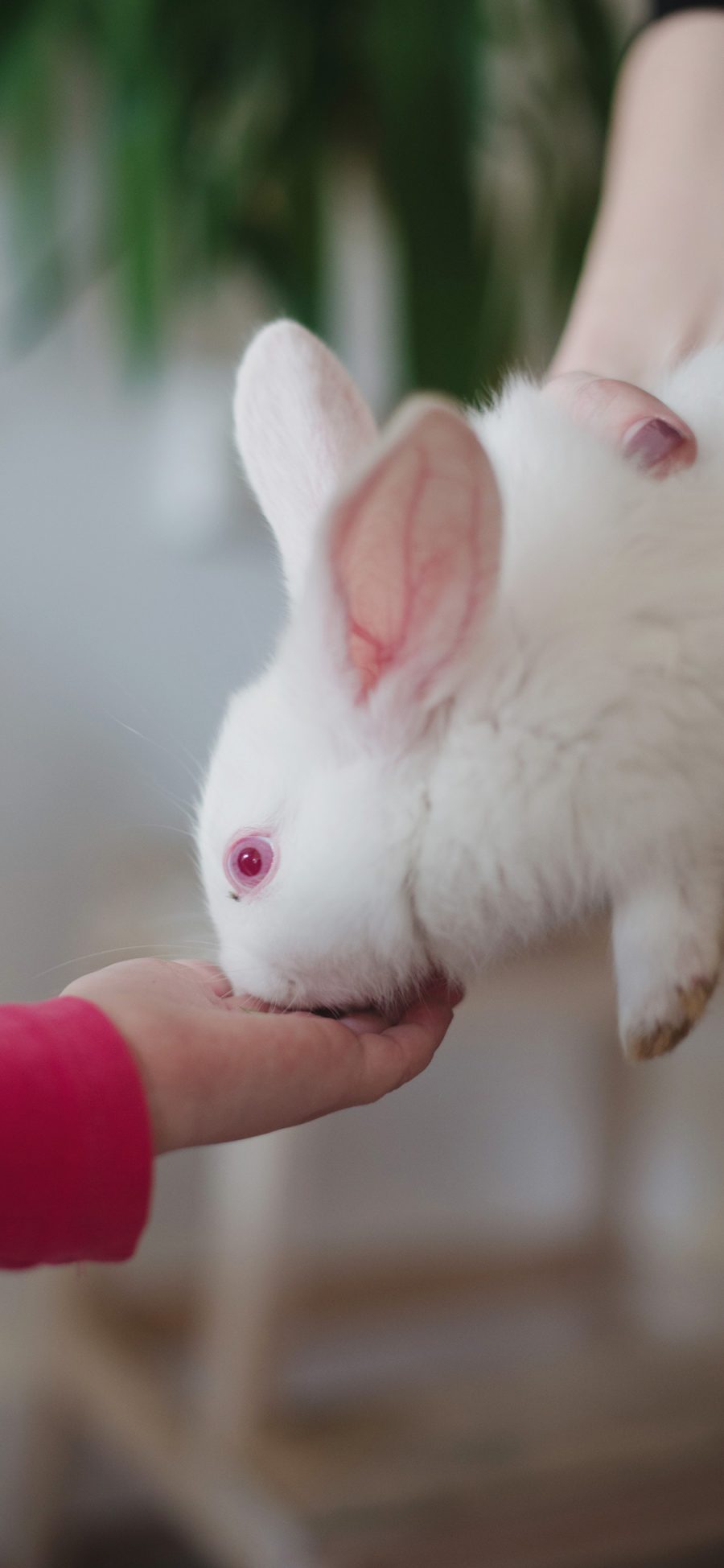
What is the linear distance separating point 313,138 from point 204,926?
1.00 metres

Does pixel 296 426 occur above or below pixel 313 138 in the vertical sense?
below

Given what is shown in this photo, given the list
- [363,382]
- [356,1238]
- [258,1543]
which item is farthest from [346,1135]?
[363,382]

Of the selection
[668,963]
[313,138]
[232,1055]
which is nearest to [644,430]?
[668,963]

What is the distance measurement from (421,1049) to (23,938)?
144 centimetres

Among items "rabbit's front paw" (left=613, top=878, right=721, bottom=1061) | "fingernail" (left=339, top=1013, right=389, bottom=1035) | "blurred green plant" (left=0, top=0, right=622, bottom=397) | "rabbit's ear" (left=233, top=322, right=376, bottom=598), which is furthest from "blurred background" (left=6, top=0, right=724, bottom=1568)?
"rabbit's front paw" (left=613, top=878, right=721, bottom=1061)

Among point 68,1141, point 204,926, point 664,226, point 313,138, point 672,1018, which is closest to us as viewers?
point 68,1141

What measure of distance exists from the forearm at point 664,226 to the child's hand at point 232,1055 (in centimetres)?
56

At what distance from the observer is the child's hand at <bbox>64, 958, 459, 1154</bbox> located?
0.60 m

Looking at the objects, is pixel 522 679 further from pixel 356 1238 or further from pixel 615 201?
pixel 356 1238

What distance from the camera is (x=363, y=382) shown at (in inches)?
86.4

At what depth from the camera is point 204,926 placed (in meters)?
1.30

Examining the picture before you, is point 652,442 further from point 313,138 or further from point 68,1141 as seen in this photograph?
point 313,138

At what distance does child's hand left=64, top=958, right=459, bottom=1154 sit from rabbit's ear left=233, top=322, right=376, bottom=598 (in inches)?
10.7

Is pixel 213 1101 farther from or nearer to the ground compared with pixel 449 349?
nearer to the ground
